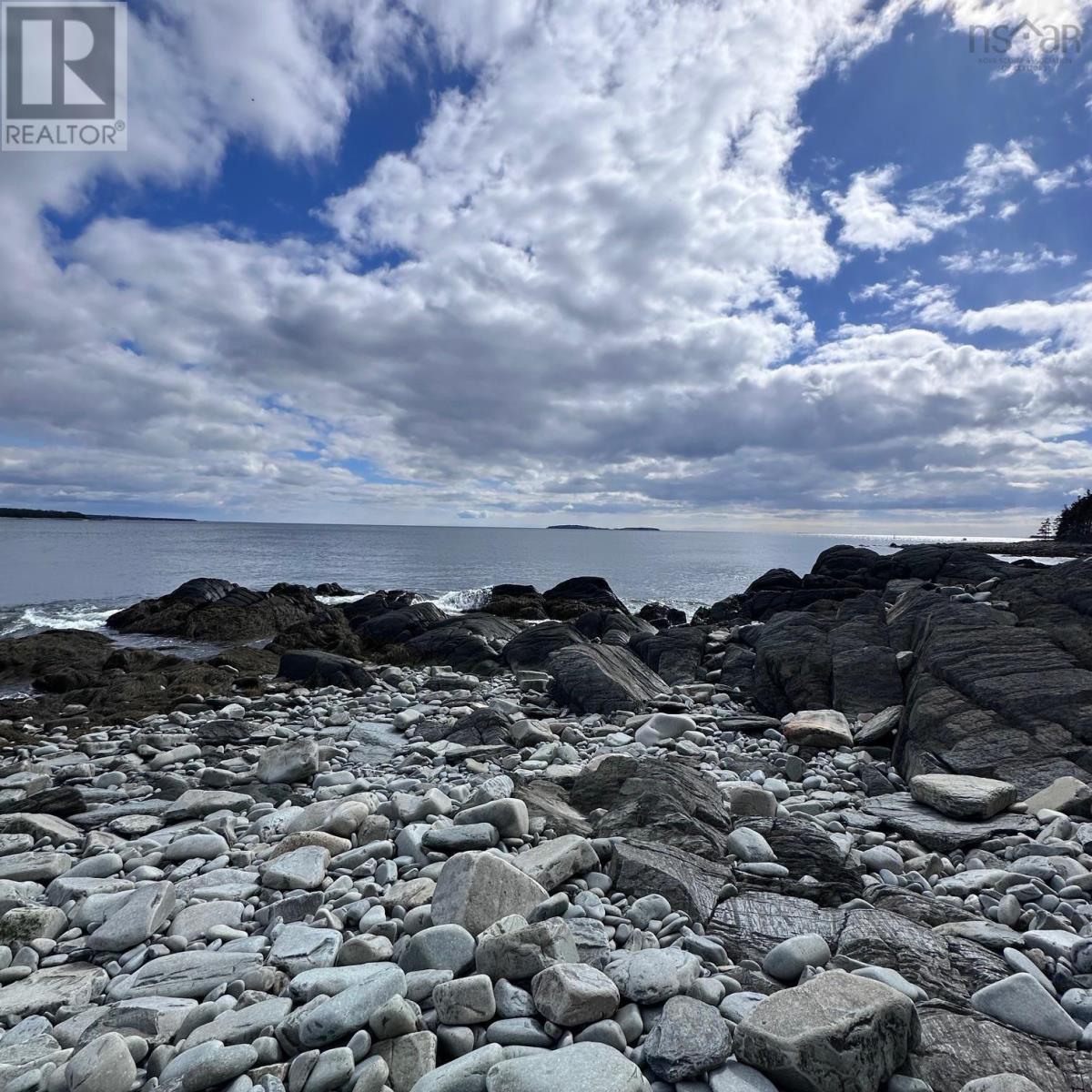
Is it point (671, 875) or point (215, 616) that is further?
point (215, 616)

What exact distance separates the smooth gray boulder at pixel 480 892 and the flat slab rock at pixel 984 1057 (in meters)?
2.09

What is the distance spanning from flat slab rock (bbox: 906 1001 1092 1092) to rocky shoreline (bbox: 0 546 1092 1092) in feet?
0.05

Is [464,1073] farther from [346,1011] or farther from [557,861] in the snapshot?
[557,861]

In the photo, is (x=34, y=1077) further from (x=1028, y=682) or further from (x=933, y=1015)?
(x=1028, y=682)

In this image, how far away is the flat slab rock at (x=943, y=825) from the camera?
5.28m

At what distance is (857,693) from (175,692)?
12056 millimetres

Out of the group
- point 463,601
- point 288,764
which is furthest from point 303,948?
point 463,601

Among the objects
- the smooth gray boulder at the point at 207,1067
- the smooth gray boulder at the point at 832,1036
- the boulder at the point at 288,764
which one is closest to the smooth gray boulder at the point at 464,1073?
the smooth gray boulder at the point at 207,1067

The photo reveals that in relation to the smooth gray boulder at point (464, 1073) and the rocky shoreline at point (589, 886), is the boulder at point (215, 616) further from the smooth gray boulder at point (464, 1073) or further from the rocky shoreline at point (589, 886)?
the smooth gray boulder at point (464, 1073)

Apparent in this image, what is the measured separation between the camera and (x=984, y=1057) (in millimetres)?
2836

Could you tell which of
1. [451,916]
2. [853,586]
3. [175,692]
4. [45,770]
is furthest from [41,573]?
[451,916]

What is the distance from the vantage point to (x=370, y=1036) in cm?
298

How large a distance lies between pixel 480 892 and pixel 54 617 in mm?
30692

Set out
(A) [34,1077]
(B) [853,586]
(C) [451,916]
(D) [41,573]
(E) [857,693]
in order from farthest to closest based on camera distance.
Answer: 1. (D) [41,573]
2. (B) [853,586]
3. (E) [857,693]
4. (C) [451,916]
5. (A) [34,1077]
